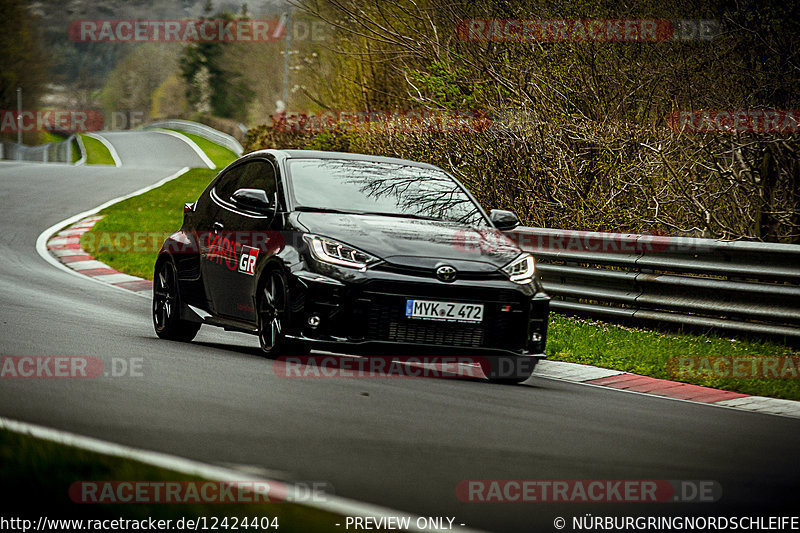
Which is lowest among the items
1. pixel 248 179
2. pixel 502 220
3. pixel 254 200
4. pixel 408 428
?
pixel 408 428

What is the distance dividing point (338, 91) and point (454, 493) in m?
18.6

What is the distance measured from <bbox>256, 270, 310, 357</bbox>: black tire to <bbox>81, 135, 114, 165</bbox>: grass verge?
192ft

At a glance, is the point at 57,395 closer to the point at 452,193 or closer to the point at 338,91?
the point at 452,193

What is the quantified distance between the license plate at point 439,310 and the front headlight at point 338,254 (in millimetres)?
416

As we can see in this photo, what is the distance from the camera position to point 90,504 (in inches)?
165

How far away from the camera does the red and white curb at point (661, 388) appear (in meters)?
7.99

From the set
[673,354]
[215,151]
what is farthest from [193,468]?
[215,151]

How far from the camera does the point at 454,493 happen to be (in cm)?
476

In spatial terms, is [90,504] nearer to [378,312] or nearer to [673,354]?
[378,312]

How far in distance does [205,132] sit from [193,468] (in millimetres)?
81910

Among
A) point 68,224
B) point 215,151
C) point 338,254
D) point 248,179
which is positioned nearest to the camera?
point 338,254

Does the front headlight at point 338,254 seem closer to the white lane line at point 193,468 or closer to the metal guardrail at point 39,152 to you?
the white lane line at point 193,468

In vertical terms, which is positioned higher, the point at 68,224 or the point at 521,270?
the point at 521,270

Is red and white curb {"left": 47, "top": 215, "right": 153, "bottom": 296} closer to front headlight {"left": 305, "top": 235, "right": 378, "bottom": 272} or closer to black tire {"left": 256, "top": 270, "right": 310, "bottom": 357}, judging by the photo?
black tire {"left": 256, "top": 270, "right": 310, "bottom": 357}
